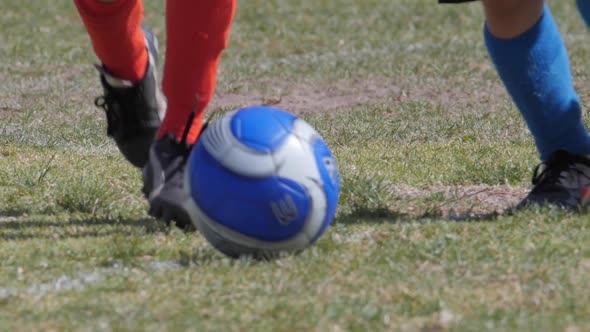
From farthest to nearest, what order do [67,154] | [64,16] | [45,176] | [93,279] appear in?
[64,16], [67,154], [45,176], [93,279]

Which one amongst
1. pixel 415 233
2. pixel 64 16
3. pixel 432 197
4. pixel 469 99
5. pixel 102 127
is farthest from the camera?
pixel 64 16

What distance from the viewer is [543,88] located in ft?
13.7

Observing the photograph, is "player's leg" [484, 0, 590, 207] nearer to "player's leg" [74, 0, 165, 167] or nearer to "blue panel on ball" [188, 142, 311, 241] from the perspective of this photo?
"blue panel on ball" [188, 142, 311, 241]

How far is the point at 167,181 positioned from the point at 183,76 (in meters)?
0.39

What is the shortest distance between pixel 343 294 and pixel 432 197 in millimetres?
1465

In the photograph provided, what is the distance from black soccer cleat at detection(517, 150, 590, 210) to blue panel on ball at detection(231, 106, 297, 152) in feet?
3.59

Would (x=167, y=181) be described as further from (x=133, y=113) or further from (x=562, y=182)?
(x=562, y=182)

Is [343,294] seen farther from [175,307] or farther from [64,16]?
[64,16]

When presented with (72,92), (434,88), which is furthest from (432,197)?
(72,92)

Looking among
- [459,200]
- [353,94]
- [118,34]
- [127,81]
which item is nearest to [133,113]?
[127,81]

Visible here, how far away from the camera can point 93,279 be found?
343cm

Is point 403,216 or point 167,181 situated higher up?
point 167,181

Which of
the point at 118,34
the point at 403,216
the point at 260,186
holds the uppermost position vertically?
the point at 260,186

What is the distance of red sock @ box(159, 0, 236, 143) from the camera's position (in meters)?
3.98
